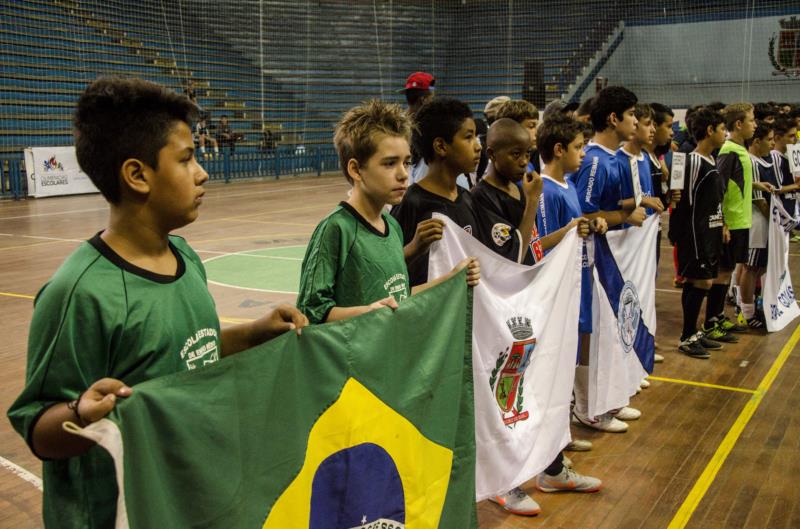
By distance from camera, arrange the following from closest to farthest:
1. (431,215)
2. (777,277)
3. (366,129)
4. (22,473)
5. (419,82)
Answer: (366,129) < (431,215) < (22,473) < (419,82) < (777,277)

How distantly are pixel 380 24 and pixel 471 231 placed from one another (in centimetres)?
2255

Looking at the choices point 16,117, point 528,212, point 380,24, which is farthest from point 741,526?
point 380,24

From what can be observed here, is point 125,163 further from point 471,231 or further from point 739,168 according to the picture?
point 739,168

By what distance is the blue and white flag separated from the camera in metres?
3.81

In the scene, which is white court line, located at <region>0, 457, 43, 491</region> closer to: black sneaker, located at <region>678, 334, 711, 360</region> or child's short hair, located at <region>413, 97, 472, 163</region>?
child's short hair, located at <region>413, 97, 472, 163</region>

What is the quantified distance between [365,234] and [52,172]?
14685 mm

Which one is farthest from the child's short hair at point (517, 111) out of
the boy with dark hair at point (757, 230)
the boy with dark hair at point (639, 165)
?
the boy with dark hair at point (757, 230)

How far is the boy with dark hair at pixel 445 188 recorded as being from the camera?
9.16 ft

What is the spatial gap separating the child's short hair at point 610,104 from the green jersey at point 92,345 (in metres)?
3.19

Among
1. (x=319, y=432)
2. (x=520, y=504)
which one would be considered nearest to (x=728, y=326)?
(x=520, y=504)

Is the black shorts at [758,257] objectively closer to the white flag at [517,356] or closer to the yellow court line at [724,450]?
the yellow court line at [724,450]

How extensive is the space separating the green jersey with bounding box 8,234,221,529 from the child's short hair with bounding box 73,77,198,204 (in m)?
0.16

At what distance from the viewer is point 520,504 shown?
10.3ft

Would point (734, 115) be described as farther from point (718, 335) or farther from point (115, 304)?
point (115, 304)
